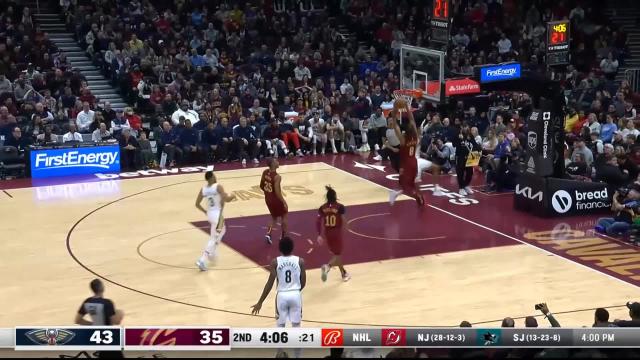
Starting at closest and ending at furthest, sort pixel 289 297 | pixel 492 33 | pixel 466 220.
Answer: pixel 289 297
pixel 466 220
pixel 492 33

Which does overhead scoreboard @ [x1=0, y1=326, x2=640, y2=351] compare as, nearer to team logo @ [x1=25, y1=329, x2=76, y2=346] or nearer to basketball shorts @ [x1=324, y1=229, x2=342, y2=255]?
team logo @ [x1=25, y1=329, x2=76, y2=346]

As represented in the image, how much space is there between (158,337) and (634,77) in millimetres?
27597

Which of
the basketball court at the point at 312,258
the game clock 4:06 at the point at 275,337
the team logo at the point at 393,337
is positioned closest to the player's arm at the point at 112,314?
the game clock 4:06 at the point at 275,337

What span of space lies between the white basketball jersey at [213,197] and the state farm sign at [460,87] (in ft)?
35.5

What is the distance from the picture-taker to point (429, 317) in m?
16.2

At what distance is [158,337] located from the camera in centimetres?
1120

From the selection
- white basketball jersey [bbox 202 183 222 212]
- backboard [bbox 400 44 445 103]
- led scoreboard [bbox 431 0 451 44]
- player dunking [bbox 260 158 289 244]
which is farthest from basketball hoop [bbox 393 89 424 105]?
white basketball jersey [bbox 202 183 222 212]

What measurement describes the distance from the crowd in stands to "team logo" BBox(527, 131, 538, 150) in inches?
60.2

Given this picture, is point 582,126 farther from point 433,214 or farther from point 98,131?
point 98,131

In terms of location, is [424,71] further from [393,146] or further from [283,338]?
[283,338]

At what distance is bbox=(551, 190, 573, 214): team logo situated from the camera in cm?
2194

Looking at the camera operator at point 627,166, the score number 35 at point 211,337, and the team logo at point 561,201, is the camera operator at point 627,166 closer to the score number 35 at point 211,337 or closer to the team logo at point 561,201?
the team logo at point 561,201

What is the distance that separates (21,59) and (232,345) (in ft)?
73.0

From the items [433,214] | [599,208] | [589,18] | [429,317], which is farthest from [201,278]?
[589,18]
